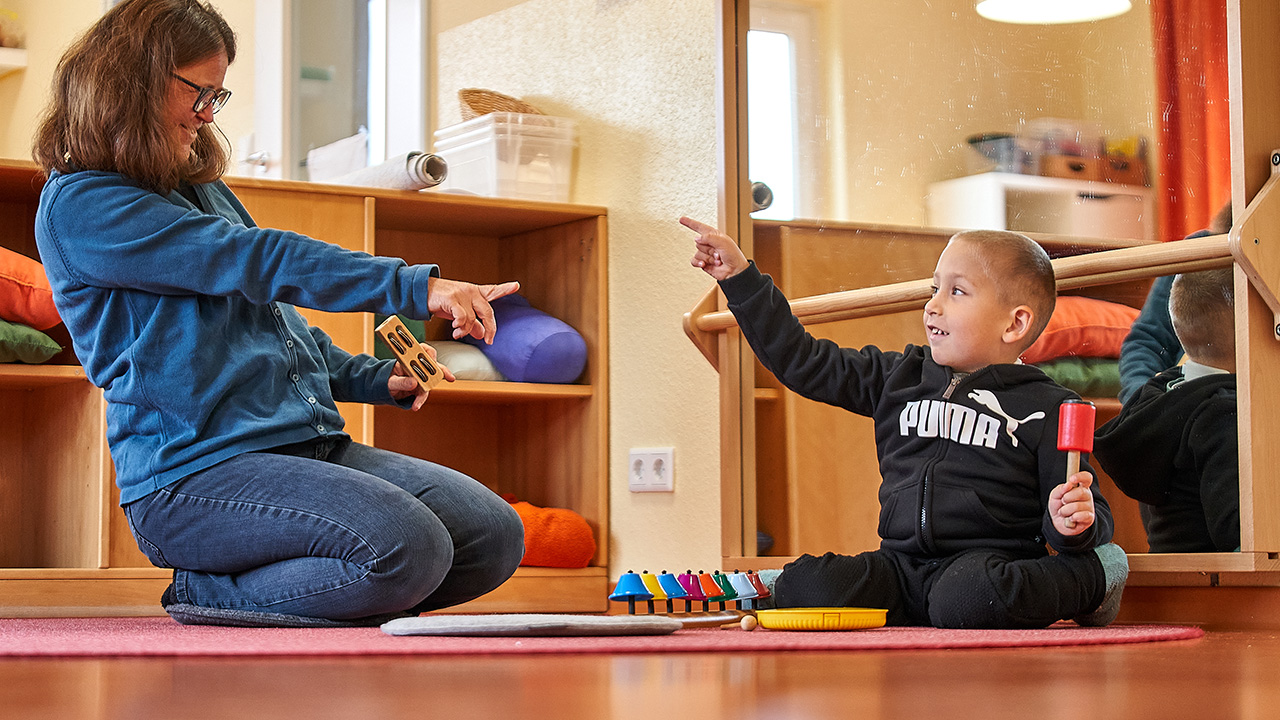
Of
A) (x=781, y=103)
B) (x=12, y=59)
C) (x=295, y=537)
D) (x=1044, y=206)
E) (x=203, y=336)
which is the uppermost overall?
(x=12, y=59)

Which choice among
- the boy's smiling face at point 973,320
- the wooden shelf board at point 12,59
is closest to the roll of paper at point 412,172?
the boy's smiling face at point 973,320

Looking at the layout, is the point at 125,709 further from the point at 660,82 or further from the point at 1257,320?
the point at 660,82

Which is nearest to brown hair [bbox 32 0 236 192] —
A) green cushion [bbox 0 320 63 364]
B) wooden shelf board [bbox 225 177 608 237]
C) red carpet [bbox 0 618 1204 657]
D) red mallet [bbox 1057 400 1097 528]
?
red carpet [bbox 0 618 1204 657]

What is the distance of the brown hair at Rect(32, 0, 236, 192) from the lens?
152 cm

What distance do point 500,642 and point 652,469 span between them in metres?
1.48

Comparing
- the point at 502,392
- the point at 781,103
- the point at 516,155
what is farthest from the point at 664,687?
the point at 516,155

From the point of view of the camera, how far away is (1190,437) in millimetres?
1662

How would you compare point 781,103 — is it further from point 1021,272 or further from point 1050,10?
point 1021,272

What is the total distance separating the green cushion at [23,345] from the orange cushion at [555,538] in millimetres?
864

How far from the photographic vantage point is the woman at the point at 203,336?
4.79ft

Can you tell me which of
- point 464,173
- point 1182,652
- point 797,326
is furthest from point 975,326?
point 464,173

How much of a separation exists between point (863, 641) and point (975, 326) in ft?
1.94

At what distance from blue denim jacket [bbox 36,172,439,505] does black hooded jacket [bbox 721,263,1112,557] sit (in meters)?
0.51

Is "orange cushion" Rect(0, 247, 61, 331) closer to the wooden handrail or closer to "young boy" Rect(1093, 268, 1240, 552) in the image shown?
the wooden handrail
